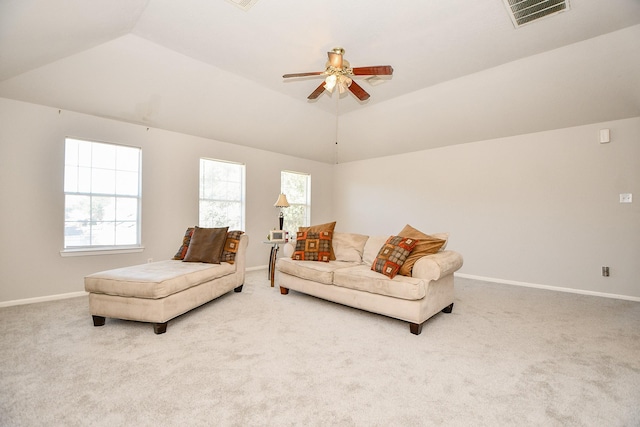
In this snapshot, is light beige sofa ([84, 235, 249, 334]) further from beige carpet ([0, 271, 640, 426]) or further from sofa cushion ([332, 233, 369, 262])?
sofa cushion ([332, 233, 369, 262])

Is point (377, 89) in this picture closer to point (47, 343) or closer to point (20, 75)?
point (20, 75)

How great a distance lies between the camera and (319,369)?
2127 mm

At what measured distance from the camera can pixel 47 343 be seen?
8.09 feet

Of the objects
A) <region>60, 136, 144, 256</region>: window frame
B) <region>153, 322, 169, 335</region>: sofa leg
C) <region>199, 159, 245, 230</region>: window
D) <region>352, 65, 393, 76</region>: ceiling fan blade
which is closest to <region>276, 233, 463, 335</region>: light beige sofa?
<region>153, 322, 169, 335</region>: sofa leg

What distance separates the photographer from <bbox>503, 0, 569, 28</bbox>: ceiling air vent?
2629mm

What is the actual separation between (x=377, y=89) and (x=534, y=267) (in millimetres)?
3780

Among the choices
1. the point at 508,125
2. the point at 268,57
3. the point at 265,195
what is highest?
the point at 268,57

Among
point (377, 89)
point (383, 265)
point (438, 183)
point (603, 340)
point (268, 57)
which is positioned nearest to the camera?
point (603, 340)

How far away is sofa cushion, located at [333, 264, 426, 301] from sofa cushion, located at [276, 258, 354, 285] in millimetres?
116

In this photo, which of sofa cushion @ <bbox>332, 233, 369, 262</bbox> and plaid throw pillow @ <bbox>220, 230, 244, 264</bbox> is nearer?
plaid throw pillow @ <bbox>220, 230, 244, 264</bbox>

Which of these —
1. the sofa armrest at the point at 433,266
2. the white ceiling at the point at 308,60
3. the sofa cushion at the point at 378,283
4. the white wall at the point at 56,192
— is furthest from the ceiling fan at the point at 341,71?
the white wall at the point at 56,192

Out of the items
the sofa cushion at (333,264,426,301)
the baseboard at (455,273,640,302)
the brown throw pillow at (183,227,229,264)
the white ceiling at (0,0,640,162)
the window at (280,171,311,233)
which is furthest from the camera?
the window at (280,171,311,233)

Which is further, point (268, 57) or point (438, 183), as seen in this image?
point (438, 183)

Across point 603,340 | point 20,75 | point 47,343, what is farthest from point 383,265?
point 20,75
